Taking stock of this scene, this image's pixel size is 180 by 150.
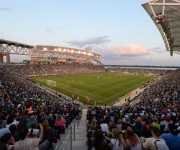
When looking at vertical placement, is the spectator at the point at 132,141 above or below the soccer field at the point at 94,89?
above

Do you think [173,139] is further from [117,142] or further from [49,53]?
[49,53]

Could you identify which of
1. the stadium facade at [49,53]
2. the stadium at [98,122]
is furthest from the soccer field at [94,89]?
the stadium facade at [49,53]

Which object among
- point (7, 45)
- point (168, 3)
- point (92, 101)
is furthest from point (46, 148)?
point (7, 45)

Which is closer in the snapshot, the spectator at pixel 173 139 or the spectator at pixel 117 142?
the spectator at pixel 117 142

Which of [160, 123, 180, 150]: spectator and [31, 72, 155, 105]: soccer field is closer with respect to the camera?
[160, 123, 180, 150]: spectator

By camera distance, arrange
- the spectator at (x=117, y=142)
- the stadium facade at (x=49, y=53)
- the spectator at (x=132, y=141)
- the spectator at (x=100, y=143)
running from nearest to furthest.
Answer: the spectator at (x=100, y=143) → the spectator at (x=117, y=142) → the spectator at (x=132, y=141) → the stadium facade at (x=49, y=53)

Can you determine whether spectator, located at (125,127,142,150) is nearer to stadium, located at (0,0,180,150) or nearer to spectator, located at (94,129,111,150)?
stadium, located at (0,0,180,150)

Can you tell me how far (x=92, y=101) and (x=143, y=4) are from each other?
1034 inches

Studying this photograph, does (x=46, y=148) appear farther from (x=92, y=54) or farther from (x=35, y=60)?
(x=92, y=54)

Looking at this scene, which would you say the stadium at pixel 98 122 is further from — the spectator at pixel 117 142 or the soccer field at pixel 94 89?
the soccer field at pixel 94 89

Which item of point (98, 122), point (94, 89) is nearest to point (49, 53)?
point (94, 89)

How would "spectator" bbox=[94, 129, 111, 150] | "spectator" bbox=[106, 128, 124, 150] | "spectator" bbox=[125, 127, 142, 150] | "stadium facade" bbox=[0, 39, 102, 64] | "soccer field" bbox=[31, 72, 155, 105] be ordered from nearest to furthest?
"spectator" bbox=[94, 129, 111, 150]
"spectator" bbox=[106, 128, 124, 150]
"spectator" bbox=[125, 127, 142, 150]
"soccer field" bbox=[31, 72, 155, 105]
"stadium facade" bbox=[0, 39, 102, 64]

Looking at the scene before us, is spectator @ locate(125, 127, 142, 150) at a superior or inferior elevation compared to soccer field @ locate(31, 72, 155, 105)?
superior

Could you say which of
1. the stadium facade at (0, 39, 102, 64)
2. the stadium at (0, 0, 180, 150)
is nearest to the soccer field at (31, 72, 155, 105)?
the stadium at (0, 0, 180, 150)
